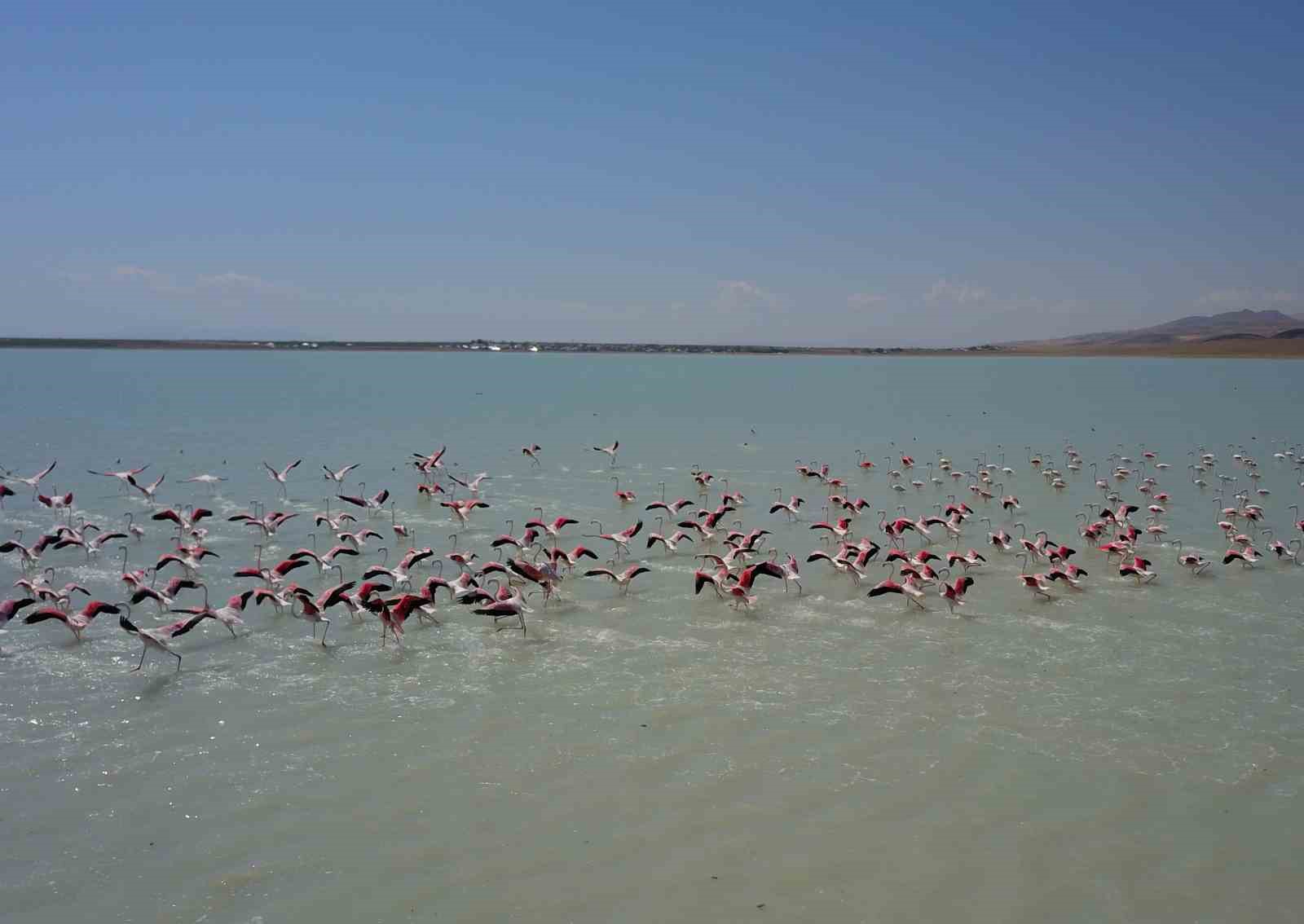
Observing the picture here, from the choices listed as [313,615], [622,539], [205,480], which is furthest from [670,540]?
[205,480]

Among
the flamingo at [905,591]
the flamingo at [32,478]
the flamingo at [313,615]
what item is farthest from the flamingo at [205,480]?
the flamingo at [905,591]

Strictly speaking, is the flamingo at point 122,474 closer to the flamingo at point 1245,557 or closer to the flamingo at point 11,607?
the flamingo at point 11,607

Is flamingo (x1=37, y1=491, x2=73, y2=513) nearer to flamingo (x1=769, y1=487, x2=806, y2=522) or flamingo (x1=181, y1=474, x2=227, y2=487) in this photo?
flamingo (x1=181, y1=474, x2=227, y2=487)

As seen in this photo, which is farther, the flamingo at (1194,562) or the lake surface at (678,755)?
the flamingo at (1194,562)

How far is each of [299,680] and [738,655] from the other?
4784 millimetres

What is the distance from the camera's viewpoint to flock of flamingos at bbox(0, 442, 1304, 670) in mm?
12188

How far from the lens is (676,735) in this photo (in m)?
8.83

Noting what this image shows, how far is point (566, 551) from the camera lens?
52.5 ft

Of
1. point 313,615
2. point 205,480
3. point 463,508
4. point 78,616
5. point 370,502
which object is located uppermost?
point 205,480

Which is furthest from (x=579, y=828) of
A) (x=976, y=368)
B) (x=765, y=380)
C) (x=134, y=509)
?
(x=976, y=368)

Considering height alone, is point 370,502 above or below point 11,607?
above

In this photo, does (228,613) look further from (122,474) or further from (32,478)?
(32,478)

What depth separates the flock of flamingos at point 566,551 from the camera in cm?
1219

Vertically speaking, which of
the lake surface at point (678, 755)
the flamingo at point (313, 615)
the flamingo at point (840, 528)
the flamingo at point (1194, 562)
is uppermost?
the flamingo at point (840, 528)
